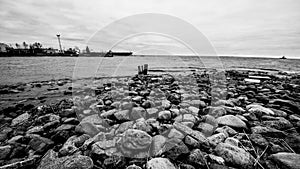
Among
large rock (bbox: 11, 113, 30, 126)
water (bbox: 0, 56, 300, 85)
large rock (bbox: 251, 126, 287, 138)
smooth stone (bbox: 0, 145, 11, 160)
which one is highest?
water (bbox: 0, 56, 300, 85)

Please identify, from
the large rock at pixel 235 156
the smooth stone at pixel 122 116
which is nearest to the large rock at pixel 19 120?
the smooth stone at pixel 122 116

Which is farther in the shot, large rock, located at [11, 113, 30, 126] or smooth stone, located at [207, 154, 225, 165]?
large rock, located at [11, 113, 30, 126]

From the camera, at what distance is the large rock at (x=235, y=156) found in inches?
61.3

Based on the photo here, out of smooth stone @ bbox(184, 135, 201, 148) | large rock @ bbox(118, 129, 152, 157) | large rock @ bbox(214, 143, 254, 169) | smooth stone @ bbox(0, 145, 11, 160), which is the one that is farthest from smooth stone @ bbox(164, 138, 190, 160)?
smooth stone @ bbox(0, 145, 11, 160)

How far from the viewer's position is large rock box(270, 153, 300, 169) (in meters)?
1.45

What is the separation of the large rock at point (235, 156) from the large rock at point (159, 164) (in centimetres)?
68

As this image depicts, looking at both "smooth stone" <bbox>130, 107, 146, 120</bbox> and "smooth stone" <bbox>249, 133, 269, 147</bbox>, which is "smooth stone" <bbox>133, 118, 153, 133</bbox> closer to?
"smooth stone" <bbox>130, 107, 146, 120</bbox>

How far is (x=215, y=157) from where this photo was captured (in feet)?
5.47

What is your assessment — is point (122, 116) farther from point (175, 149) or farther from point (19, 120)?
point (19, 120)

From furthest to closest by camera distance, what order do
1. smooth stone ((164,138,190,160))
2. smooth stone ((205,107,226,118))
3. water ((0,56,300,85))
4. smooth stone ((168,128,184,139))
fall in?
water ((0,56,300,85)), smooth stone ((205,107,226,118)), smooth stone ((168,128,184,139)), smooth stone ((164,138,190,160))

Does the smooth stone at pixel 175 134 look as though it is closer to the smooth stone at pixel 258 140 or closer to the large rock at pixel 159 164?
the large rock at pixel 159 164

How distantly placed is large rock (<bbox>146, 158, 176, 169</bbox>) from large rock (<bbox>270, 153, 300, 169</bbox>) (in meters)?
1.22

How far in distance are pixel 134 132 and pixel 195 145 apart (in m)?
0.87

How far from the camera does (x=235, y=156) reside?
5.32 ft
